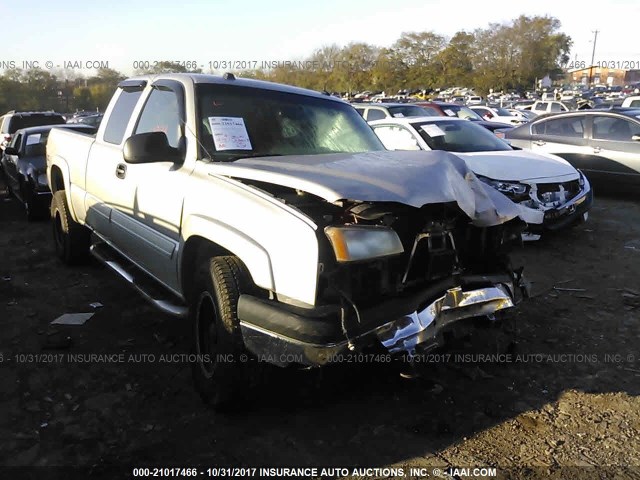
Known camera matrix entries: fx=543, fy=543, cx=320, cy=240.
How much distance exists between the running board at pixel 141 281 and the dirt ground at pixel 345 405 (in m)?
0.42

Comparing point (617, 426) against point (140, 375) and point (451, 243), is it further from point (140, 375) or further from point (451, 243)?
point (140, 375)

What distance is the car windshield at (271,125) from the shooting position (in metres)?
3.61

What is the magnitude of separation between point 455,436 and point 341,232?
4.33 feet

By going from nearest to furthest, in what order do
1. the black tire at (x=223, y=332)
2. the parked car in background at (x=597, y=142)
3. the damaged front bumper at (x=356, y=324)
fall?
1. the damaged front bumper at (x=356, y=324)
2. the black tire at (x=223, y=332)
3. the parked car in background at (x=597, y=142)

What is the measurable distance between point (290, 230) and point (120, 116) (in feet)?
9.31

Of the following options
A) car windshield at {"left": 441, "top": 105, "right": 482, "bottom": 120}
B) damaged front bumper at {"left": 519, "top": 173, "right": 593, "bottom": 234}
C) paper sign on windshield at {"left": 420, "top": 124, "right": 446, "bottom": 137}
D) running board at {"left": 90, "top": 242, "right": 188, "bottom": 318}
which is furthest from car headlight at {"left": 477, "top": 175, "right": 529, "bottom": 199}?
car windshield at {"left": 441, "top": 105, "right": 482, "bottom": 120}

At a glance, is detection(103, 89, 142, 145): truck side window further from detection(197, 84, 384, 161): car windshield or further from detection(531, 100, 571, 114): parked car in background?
→ detection(531, 100, 571, 114): parked car in background

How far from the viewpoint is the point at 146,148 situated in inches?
134

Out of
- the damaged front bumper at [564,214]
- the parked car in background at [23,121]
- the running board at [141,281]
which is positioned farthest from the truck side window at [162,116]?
the parked car in background at [23,121]

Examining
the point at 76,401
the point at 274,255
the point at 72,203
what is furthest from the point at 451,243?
the point at 72,203

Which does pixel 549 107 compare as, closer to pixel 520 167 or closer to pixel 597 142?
pixel 597 142

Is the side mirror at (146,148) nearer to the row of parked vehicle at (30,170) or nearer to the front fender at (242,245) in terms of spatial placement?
→ the front fender at (242,245)

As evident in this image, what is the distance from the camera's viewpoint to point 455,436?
296 centimetres

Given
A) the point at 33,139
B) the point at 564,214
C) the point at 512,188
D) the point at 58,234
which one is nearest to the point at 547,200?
the point at 564,214
